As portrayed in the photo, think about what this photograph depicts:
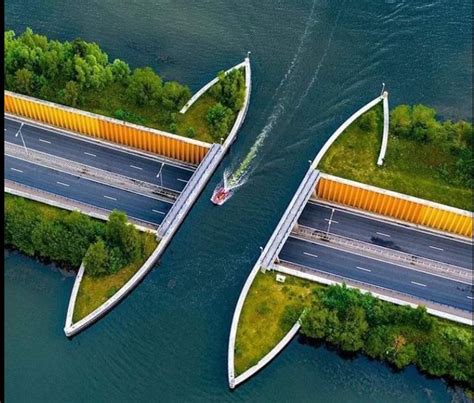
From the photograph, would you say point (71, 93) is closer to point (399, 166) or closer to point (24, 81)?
point (24, 81)

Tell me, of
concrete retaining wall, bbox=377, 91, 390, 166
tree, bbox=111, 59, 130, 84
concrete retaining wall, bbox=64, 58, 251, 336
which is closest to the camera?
concrete retaining wall, bbox=64, 58, 251, 336

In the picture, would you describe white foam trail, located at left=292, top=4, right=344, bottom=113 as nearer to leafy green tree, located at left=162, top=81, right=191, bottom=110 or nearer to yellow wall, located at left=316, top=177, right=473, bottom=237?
leafy green tree, located at left=162, top=81, right=191, bottom=110

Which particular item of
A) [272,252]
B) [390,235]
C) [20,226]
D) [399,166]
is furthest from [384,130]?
[20,226]

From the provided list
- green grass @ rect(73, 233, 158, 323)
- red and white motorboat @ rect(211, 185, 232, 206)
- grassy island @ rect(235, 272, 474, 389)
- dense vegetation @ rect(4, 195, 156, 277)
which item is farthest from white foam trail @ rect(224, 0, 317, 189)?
grassy island @ rect(235, 272, 474, 389)

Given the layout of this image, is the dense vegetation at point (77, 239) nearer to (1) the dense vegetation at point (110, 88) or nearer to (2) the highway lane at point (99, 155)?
(2) the highway lane at point (99, 155)

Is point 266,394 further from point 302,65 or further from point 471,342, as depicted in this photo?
point 302,65

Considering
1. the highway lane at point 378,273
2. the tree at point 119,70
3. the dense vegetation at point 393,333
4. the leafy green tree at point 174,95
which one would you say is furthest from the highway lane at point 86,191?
the dense vegetation at point 393,333
